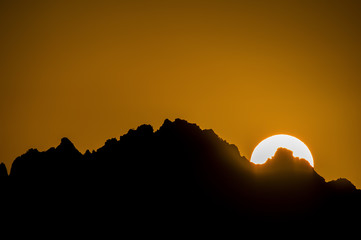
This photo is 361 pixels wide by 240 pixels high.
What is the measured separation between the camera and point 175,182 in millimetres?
87312

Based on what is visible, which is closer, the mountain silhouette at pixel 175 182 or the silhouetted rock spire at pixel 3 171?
the mountain silhouette at pixel 175 182

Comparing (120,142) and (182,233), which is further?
(120,142)

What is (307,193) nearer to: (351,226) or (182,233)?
(351,226)

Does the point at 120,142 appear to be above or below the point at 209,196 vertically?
above

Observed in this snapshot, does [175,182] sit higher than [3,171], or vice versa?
[175,182]

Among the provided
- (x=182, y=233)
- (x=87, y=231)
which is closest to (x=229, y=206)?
(x=182, y=233)

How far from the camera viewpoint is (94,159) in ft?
317

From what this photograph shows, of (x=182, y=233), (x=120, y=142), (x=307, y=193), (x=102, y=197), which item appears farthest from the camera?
(x=120, y=142)

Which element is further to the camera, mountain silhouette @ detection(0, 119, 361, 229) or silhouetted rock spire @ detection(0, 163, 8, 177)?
silhouetted rock spire @ detection(0, 163, 8, 177)

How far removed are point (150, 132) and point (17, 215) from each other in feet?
113

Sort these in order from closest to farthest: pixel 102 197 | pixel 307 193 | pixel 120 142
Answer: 1. pixel 307 193
2. pixel 102 197
3. pixel 120 142

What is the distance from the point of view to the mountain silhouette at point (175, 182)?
81938 millimetres

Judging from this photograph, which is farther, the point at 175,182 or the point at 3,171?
the point at 3,171

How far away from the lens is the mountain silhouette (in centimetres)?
8194
